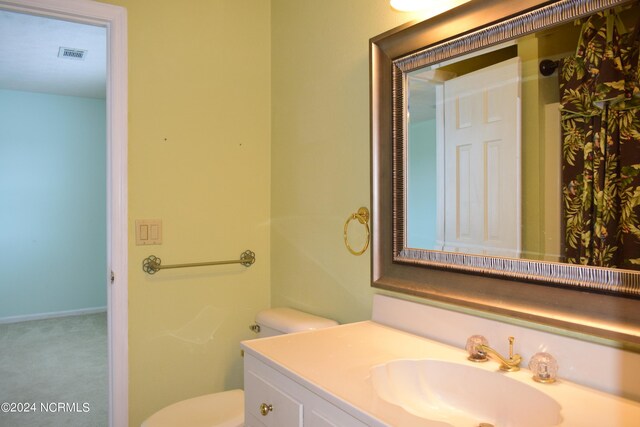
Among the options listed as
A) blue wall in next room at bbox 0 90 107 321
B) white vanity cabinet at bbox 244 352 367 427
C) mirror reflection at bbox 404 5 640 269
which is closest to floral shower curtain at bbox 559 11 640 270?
mirror reflection at bbox 404 5 640 269

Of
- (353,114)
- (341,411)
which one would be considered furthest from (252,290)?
(341,411)

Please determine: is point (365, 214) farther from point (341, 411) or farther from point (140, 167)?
point (140, 167)

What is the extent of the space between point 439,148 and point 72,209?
15.7 feet

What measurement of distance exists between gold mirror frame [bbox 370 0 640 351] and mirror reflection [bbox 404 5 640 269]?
0.03 meters

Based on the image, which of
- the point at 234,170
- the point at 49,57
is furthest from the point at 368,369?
the point at 49,57

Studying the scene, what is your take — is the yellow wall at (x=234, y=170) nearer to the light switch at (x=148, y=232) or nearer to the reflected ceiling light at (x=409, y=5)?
the light switch at (x=148, y=232)

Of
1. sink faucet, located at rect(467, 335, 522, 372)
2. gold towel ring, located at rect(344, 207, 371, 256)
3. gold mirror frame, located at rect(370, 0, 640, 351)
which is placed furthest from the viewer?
gold towel ring, located at rect(344, 207, 371, 256)

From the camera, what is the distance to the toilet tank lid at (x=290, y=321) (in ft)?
5.70

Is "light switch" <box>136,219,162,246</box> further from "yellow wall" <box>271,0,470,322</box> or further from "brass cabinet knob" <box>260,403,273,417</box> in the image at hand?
"brass cabinet knob" <box>260,403,273,417</box>

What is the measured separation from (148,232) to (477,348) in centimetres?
140

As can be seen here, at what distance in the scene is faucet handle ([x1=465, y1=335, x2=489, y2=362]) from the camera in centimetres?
111

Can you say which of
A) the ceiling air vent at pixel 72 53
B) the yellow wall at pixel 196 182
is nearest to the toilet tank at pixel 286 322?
the yellow wall at pixel 196 182

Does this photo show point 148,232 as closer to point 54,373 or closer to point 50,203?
point 54,373

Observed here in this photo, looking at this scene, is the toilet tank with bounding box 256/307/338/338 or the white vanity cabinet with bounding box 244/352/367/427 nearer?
the white vanity cabinet with bounding box 244/352/367/427
